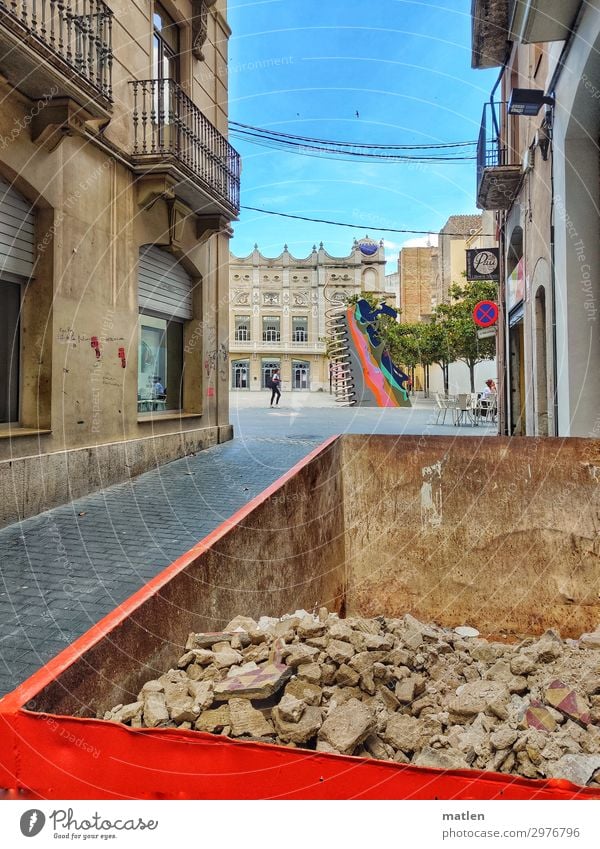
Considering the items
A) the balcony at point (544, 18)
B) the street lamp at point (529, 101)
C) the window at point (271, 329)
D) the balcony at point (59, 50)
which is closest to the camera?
the balcony at point (59, 50)

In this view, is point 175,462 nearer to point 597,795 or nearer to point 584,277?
point 584,277

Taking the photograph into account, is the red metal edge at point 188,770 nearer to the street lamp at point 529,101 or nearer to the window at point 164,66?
the window at point 164,66

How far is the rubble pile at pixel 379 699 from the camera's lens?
2340mm

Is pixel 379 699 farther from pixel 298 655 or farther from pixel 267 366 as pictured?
pixel 267 366

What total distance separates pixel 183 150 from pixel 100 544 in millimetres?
7127

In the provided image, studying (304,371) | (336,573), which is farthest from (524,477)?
(304,371)

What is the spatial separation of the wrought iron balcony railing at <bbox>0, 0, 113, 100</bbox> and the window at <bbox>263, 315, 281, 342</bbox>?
39867 mm

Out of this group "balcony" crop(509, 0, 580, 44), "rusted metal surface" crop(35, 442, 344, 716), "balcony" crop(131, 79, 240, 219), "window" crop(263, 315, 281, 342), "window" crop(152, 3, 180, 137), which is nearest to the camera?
"rusted metal surface" crop(35, 442, 344, 716)

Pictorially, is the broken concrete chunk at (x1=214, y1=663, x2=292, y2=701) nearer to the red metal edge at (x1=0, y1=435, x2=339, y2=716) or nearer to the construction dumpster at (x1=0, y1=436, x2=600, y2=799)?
the construction dumpster at (x1=0, y1=436, x2=600, y2=799)

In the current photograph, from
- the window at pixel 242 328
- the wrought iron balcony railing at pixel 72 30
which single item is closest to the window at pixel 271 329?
the window at pixel 242 328

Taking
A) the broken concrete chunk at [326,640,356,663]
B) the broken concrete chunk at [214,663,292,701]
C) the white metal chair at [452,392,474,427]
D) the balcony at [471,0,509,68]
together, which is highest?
the balcony at [471,0,509,68]

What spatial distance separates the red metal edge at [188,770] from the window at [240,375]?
49379mm

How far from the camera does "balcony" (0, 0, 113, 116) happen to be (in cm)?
559

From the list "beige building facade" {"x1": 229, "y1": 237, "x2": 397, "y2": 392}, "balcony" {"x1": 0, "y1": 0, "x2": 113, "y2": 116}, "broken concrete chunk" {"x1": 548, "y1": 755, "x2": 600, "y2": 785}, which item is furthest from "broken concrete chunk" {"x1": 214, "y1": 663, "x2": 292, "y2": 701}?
"beige building facade" {"x1": 229, "y1": 237, "x2": 397, "y2": 392}
